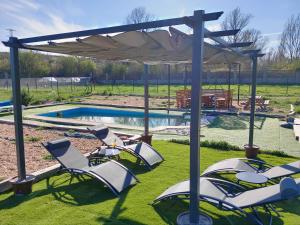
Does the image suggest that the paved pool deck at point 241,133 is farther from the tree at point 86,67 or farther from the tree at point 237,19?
the tree at point 237,19

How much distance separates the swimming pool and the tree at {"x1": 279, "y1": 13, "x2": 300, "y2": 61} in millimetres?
39888

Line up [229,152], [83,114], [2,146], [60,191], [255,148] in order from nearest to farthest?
1. [60,191]
2. [255,148]
3. [229,152]
4. [2,146]
5. [83,114]

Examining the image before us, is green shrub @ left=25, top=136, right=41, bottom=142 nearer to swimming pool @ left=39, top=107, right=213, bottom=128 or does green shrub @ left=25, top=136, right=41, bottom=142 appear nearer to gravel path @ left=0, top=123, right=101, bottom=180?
gravel path @ left=0, top=123, right=101, bottom=180

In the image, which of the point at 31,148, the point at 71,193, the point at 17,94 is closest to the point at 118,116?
the point at 31,148

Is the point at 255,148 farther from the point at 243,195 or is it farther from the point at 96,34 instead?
the point at 96,34

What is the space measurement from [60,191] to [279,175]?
148 inches

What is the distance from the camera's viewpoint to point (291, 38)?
47.7 metres

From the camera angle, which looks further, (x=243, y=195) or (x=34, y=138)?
(x=34, y=138)

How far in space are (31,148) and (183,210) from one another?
5164mm

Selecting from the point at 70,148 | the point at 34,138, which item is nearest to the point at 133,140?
the point at 70,148

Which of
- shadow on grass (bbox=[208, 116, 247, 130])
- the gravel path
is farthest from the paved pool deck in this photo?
the gravel path

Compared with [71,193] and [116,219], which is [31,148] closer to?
[71,193]

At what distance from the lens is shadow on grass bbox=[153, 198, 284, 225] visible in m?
3.85

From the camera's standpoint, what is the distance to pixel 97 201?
4.48 meters
